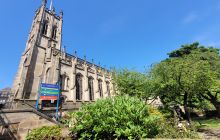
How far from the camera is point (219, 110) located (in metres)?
23.1

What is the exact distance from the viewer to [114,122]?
711 cm

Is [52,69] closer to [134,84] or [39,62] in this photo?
[39,62]

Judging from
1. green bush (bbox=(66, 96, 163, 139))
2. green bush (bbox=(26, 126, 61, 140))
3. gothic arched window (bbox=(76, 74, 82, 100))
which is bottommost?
green bush (bbox=(26, 126, 61, 140))

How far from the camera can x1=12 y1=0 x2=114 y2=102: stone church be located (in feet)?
87.0

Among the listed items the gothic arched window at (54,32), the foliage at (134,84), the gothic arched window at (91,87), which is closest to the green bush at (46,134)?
the foliage at (134,84)

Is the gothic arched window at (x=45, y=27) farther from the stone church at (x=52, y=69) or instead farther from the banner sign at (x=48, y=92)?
the banner sign at (x=48, y=92)

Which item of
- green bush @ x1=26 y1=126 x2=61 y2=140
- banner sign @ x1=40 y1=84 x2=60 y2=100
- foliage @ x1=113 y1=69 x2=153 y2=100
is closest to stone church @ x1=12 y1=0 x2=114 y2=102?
banner sign @ x1=40 y1=84 x2=60 y2=100

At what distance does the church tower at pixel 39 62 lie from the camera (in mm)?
25453

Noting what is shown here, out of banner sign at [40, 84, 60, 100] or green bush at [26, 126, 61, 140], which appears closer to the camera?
green bush at [26, 126, 61, 140]

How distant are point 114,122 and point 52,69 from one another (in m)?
23.7

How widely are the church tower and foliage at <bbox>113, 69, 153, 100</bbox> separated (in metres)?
12.6

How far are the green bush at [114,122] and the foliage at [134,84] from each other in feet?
56.6

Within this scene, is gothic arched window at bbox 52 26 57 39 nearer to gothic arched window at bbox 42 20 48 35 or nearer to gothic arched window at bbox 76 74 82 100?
gothic arched window at bbox 42 20 48 35

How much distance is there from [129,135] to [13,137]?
8713 mm
